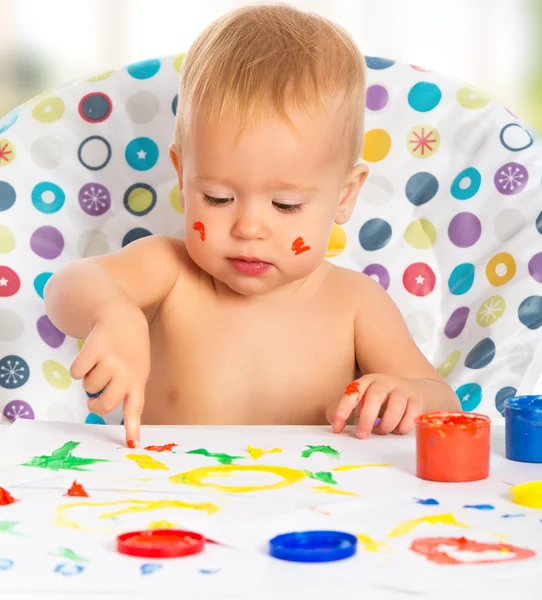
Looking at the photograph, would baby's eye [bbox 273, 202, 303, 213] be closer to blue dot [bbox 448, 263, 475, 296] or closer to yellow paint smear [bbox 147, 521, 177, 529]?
blue dot [bbox 448, 263, 475, 296]

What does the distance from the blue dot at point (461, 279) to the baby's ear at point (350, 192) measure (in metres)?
0.19

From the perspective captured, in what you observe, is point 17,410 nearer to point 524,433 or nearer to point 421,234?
point 421,234

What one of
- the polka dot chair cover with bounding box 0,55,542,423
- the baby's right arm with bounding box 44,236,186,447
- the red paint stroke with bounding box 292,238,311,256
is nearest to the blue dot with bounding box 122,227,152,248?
the polka dot chair cover with bounding box 0,55,542,423

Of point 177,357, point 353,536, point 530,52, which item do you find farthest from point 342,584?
point 530,52

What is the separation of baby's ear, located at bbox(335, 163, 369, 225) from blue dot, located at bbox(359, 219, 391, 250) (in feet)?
0.43

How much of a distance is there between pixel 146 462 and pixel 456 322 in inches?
25.6

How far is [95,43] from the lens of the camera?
2.80 metres

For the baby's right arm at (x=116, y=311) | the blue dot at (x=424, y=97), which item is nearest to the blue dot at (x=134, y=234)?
the baby's right arm at (x=116, y=311)

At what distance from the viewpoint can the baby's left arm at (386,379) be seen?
2.98 ft

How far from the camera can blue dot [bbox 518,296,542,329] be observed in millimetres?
1229

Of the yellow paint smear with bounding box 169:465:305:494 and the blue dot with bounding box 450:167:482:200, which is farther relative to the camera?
the blue dot with bounding box 450:167:482:200

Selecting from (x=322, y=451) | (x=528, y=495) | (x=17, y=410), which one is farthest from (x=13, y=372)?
(x=528, y=495)

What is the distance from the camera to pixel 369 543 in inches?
21.1

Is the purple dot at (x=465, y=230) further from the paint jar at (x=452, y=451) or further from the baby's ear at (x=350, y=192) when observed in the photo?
the paint jar at (x=452, y=451)
